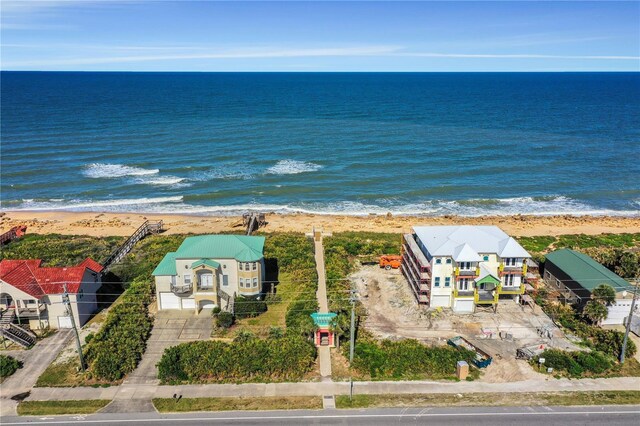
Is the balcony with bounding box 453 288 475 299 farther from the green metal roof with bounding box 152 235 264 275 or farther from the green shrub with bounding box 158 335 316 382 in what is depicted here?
the green metal roof with bounding box 152 235 264 275

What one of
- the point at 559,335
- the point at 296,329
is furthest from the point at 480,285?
the point at 296,329

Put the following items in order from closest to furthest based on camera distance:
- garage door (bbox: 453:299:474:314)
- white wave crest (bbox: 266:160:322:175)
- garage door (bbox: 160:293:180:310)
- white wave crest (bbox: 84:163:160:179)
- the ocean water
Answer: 1. garage door (bbox: 453:299:474:314)
2. garage door (bbox: 160:293:180:310)
3. the ocean water
4. white wave crest (bbox: 84:163:160:179)
5. white wave crest (bbox: 266:160:322:175)

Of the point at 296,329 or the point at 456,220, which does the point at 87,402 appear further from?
the point at 456,220

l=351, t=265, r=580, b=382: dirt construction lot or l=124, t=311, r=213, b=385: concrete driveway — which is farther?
l=351, t=265, r=580, b=382: dirt construction lot

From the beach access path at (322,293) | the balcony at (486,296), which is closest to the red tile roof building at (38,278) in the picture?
the beach access path at (322,293)

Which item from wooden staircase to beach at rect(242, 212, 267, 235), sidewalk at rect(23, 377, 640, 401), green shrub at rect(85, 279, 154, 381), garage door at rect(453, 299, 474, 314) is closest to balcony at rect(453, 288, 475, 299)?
garage door at rect(453, 299, 474, 314)

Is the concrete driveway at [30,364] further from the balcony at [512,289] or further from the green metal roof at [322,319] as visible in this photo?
the balcony at [512,289]
